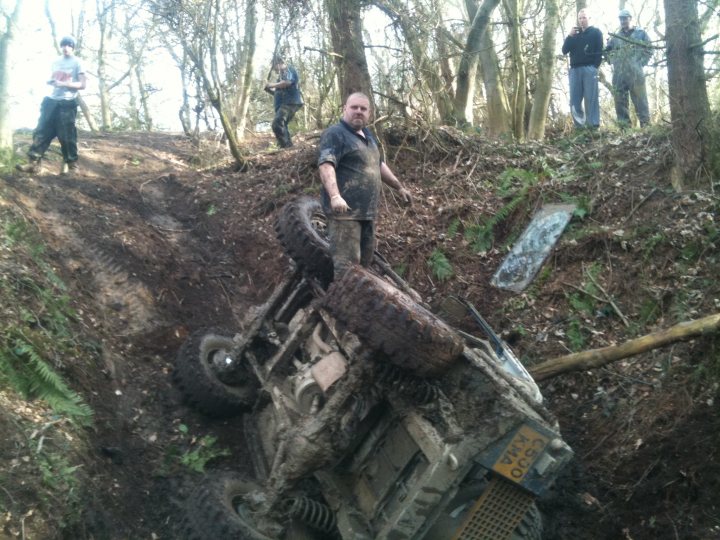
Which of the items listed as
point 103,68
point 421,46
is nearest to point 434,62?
point 421,46

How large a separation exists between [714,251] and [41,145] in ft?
28.1

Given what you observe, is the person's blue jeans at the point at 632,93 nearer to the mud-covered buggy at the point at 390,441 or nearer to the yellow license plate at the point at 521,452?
the mud-covered buggy at the point at 390,441

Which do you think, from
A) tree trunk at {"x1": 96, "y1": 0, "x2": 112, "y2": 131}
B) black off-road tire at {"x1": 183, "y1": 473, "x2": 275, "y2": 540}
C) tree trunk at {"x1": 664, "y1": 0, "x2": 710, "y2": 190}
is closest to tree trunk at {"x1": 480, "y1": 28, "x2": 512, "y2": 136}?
tree trunk at {"x1": 664, "y1": 0, "x2": 710, "y2": 190}

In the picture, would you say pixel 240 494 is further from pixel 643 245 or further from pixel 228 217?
pixel 228 217

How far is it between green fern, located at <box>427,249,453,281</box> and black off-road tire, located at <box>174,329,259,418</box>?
301 centimetres

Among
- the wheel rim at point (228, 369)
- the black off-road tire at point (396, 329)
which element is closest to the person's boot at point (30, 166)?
the wheel rim at point (228, 369)

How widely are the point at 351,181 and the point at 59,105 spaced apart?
5893mm

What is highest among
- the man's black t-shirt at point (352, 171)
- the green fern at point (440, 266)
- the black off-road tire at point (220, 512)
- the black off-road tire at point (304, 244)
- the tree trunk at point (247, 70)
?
the tree trunk at point (247, 70)

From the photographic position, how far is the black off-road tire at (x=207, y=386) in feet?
17.2

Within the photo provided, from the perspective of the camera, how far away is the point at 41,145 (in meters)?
8.58

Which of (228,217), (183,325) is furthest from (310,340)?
(228,217)

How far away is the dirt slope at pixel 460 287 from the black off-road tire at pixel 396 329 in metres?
2.13

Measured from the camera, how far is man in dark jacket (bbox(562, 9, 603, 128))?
33.2 ft

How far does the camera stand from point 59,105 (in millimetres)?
8648
